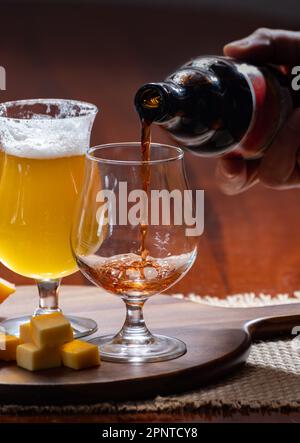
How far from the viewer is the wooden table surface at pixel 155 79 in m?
2.07

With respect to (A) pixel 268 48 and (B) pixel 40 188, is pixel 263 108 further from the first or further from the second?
(B) pixel 40 188

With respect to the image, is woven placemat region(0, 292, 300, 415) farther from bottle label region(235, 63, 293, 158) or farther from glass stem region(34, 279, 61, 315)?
bottle label region(235, 63, 293, 158)

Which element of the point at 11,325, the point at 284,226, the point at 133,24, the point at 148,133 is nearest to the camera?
the point at 148,133

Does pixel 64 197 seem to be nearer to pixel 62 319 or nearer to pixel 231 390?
pixel 62 319

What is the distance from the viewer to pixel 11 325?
5.23ft

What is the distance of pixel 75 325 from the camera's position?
1.59 m

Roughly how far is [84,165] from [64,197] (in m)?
0.06

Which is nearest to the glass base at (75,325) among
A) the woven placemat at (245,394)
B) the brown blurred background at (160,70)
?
the woven placemat at (245,394)

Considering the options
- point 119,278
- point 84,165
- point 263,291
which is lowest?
point 263,291

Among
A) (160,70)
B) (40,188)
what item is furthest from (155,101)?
(160,70)

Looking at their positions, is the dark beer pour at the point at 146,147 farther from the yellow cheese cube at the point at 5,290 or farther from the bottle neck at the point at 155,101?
the yellow cheese cube at the point at 5,290

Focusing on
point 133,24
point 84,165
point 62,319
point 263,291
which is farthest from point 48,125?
point 133,24

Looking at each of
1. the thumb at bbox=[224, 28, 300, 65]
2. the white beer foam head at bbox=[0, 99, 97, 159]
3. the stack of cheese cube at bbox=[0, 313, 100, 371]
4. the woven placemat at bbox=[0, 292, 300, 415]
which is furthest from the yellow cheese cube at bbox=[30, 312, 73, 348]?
the thumb at bbox=[224, 28, 300, 65]

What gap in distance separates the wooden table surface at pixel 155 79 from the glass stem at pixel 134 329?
196 mm
